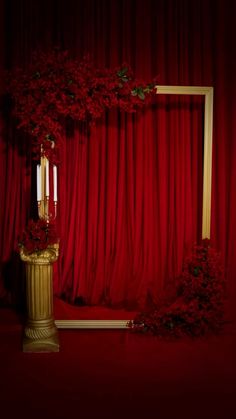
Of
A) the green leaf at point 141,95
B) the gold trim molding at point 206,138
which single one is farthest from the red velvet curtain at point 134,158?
the green leaf at point 141,95

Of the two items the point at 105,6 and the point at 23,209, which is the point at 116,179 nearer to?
the point at 23,209

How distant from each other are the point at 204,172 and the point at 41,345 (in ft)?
5.57

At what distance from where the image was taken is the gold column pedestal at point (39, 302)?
2877 millimetres

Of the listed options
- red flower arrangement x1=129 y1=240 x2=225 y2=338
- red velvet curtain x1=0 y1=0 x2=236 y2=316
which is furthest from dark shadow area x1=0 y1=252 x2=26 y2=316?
red flower arrangement x1=129 y1=240 x2=225 y2=338

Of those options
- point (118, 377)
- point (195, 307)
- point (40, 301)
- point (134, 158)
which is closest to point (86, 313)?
point (40, 301)

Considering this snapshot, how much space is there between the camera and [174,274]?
363 centimetres

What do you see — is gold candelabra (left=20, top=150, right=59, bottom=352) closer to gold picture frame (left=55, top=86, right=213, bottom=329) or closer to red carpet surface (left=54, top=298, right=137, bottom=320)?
gold picture frame (left=55, top=86, right=213, bottom=329)

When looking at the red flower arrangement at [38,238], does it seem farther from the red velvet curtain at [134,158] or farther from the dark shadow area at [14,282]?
the dark shadow area at [14,282]

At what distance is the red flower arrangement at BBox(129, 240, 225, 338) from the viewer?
10.4 ft

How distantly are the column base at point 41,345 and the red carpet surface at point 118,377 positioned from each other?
0.15ft

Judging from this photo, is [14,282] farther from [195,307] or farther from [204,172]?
[204,172]

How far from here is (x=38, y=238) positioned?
2.89 meters

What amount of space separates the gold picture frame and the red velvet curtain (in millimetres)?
278

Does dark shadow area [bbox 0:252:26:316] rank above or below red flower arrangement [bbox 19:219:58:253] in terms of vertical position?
below
